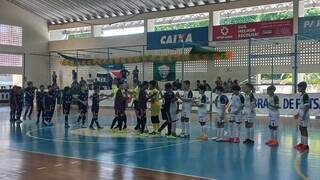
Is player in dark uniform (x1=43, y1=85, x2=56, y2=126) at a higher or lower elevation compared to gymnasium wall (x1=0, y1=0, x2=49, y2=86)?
lower

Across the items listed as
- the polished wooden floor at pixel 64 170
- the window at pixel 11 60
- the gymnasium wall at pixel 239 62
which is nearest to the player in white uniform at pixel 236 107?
the polished wooden floor at pixel 64 170

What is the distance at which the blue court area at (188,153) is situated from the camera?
8.89 m

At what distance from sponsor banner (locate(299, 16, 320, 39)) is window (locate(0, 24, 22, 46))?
78.6 feet

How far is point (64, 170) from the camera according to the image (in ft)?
29.0

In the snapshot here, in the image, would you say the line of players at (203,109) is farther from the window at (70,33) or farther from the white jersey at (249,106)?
the window at (70,33)

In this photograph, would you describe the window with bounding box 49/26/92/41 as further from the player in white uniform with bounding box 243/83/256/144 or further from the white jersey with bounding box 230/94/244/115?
the player in white uniform with bounding box 243/83/256/144

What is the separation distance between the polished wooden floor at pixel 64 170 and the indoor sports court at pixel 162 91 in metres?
0.04

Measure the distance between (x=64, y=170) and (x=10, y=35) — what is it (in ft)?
104

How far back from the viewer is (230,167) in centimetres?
926

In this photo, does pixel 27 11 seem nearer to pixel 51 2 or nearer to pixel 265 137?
pixel 51 2

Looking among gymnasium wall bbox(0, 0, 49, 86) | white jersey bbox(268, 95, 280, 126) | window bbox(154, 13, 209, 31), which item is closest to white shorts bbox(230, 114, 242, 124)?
white jersey bbox(268, 95, 280, 126)

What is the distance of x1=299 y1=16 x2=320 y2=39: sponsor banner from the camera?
24062mm

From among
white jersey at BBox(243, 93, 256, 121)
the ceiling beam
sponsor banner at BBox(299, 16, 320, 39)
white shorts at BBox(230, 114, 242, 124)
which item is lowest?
white shorts at BBox(230, 114, 242, 124)

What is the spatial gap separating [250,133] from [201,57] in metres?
15.3
